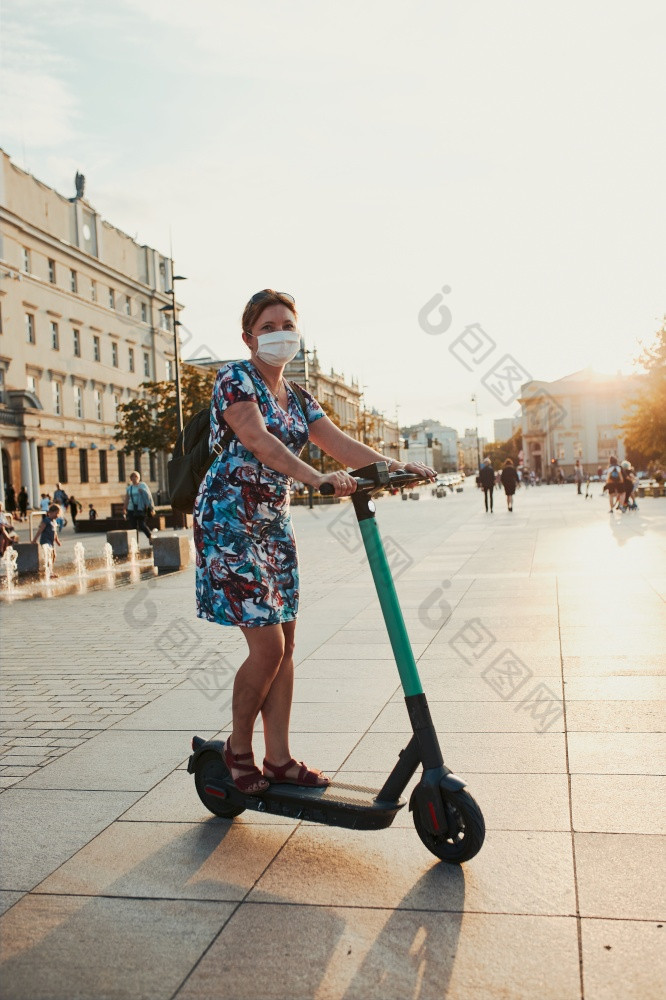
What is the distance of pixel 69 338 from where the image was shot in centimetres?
5219

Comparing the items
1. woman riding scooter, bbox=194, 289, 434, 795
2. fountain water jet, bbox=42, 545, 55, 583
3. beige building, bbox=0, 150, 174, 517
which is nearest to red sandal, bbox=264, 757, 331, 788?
woman riding scooter, bbox=194, 289, 434, 795

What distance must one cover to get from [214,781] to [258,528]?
98 cm

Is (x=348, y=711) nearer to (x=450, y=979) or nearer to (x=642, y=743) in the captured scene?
(x=642, y=743)

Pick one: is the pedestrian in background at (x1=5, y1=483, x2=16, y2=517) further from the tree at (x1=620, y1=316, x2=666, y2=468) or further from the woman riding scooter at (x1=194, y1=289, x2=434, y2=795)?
the woman riding scooter at (x1=194, y1=289, x2=434, y2=795)

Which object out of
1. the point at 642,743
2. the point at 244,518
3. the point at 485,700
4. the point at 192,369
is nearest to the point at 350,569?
the point at 485,700

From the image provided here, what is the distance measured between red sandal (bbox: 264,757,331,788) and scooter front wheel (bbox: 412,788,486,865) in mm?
433

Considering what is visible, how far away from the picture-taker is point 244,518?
3268 mm

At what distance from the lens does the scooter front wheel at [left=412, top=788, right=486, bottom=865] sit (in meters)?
2.92

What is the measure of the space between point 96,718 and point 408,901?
9.57 ft

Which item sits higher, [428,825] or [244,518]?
[244,518]

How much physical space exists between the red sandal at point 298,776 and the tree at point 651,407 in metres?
34.5

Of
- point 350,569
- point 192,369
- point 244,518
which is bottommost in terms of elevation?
point 350,569

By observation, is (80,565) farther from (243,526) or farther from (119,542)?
(243,526)

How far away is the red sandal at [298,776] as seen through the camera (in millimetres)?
3357
